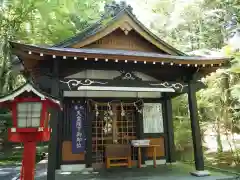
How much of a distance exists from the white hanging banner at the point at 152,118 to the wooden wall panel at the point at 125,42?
231 cm

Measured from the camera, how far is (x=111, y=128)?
Result: 9094mm

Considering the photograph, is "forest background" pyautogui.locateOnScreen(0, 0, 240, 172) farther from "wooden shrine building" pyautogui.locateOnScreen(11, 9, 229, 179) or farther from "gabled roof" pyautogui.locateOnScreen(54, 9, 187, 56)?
"wooden shrine building" pyautogui.locateOnScreen(11, 9, 229, 179)

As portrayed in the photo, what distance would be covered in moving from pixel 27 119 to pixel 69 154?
493 cm

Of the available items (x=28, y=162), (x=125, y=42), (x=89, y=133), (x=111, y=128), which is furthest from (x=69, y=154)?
(x=28, y=162)

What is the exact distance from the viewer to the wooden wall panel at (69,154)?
27.6 feet

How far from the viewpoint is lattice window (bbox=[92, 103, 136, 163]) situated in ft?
29.2

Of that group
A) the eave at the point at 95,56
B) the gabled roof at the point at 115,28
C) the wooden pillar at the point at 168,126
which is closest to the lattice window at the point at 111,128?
the wooden pillar at the point at 168,126

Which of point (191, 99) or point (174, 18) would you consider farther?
point (174, 18)

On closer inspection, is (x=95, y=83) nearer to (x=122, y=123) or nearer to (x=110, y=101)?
(x=110, y=101)

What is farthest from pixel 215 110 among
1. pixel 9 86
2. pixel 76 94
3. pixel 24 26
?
pixel 9 86

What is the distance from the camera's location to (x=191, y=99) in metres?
7.44

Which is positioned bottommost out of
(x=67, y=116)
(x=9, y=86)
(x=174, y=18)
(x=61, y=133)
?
(x=61, y=133)

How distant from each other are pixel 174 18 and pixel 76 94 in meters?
11.5

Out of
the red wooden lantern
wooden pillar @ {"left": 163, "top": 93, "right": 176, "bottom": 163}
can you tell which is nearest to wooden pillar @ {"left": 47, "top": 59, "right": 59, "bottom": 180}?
the red wooden lantern
